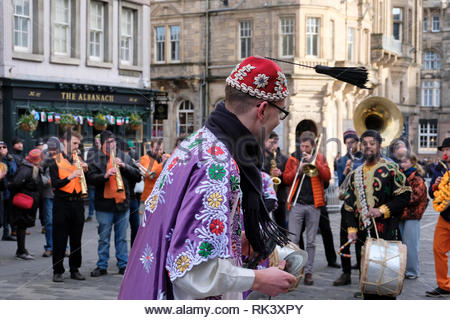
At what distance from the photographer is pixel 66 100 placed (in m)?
22.7

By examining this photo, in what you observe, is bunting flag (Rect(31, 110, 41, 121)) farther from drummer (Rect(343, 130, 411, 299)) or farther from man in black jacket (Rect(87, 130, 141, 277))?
drummer (Rect(343, 130, 411, 299))

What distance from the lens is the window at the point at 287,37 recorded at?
35.4m

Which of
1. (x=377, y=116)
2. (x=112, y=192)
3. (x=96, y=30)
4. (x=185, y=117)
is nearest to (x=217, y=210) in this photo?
(x=112, y=192)

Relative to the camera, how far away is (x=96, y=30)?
957 inches

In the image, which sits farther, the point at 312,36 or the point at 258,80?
the point at 312,36

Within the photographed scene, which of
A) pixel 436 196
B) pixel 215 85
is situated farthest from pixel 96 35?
pixel 436 196

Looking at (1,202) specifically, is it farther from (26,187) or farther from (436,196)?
(436,196)

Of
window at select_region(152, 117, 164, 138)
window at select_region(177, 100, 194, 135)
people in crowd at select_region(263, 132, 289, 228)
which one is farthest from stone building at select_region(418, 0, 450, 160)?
people in crowd at select_region(263, 132, 289, 228)

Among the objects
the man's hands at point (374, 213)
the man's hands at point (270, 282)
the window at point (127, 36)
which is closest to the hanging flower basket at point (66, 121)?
the window at point (127, 36)

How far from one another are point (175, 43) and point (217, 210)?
35.8m

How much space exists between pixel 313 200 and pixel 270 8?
27.0m

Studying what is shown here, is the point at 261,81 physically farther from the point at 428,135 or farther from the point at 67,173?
the point at 428,135

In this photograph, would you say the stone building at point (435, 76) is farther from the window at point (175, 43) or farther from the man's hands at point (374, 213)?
the man's hands at point (374, 213)

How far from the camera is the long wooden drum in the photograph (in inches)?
276
